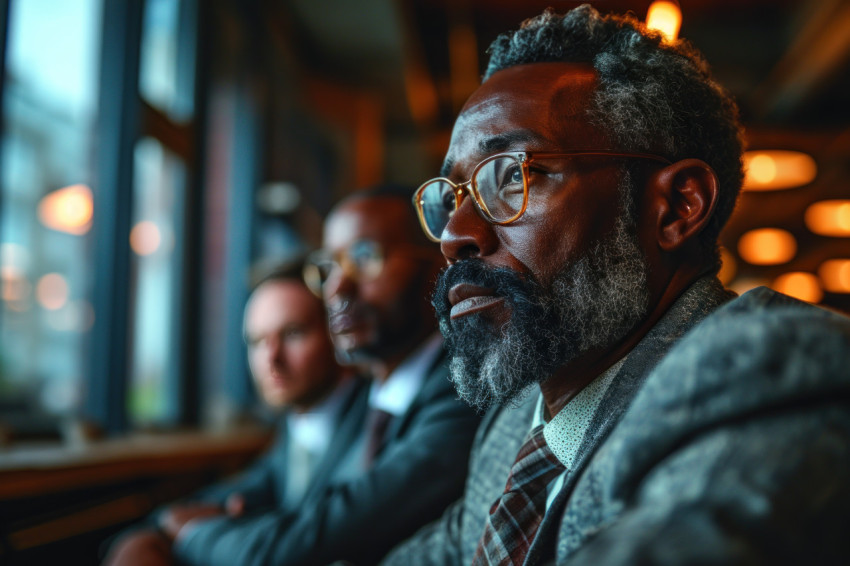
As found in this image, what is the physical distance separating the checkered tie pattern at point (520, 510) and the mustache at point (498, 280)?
25cm

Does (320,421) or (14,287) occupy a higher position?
(14,287)

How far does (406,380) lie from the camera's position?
220 centimetres

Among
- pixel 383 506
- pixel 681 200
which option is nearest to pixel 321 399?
pixel 383 506

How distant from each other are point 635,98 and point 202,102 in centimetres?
387

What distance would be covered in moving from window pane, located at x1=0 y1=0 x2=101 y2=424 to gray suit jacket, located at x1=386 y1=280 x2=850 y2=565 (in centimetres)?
257

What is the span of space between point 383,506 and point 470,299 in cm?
72

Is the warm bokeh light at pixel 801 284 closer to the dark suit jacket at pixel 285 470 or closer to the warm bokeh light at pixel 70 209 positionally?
the dark suit jacket at pixel 285 470

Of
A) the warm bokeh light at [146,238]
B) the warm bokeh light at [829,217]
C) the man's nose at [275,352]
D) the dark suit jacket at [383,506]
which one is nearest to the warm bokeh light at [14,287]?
the warm bokeh light at [146,238]

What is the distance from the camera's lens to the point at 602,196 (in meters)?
1.18

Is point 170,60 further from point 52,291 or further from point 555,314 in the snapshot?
point 555,314

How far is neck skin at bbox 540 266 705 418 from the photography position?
46.7 inches

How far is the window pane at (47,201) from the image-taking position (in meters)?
2.68

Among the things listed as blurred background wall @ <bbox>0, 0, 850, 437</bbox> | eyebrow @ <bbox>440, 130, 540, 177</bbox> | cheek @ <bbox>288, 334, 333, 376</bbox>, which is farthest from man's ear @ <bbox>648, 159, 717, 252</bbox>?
→ cheek @ <bbox>288, 334, 333, 376</bbox>

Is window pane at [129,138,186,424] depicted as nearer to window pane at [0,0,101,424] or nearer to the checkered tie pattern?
window pane at [0,0,101,424]
